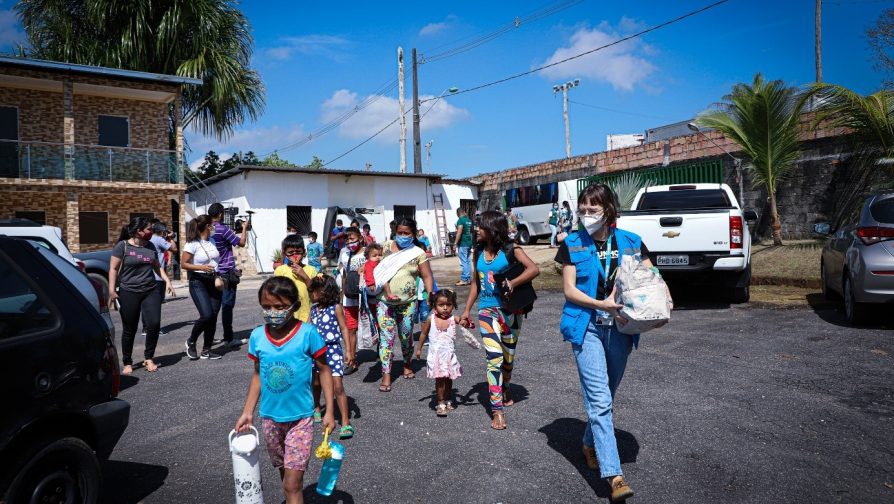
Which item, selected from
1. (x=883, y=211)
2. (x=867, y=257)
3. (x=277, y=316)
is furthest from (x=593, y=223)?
(x=883, y=211)

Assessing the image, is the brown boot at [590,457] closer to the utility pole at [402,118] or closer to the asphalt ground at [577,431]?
the asphalt ground at [577,431]

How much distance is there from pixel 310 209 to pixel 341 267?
17717mm

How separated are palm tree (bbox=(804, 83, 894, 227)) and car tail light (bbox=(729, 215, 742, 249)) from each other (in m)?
4.40

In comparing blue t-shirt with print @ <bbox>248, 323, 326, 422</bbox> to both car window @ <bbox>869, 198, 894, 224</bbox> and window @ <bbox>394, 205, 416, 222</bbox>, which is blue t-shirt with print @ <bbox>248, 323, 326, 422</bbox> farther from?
window @ <bbox>394, 205, 416, 222</bbox>

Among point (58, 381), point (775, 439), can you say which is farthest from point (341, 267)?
point (775, 439)

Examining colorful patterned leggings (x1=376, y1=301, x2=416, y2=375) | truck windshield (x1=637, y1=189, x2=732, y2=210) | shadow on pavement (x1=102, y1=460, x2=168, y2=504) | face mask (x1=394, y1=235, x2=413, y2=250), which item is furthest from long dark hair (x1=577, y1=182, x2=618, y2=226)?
truck windshield (x1=637, y1=189, x2=732, y2=210)

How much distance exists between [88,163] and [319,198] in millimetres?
8349

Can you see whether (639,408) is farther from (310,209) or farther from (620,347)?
(310,209)

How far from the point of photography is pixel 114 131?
2178 centimetres

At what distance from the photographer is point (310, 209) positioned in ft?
80.8

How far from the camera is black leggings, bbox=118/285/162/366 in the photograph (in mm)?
6793

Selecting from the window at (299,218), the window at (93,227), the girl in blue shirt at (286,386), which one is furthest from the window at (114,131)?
the girl in blue shirt at (286,386)

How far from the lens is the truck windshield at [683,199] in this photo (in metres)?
10.5

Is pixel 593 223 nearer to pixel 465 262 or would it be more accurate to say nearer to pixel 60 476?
pixel 60 476
